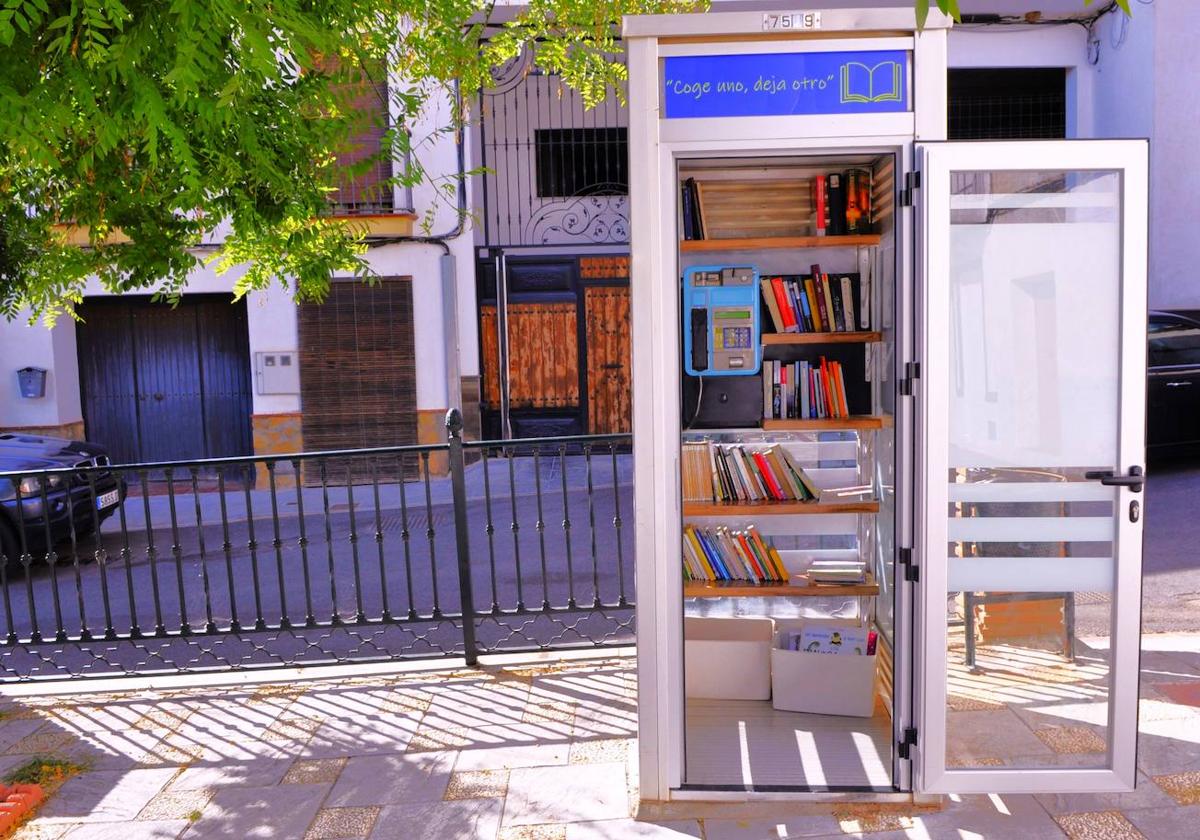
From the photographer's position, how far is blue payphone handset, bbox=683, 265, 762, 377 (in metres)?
4.68

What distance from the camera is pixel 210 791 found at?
4445 millimetres

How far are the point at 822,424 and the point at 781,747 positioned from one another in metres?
1.46

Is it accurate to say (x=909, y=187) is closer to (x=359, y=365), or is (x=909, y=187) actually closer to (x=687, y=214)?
(x=687, y=214)

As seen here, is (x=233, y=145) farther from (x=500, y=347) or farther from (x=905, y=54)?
(x=500, y=347)

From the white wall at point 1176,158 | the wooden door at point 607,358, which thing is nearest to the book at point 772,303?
the wooden door at point 607,358

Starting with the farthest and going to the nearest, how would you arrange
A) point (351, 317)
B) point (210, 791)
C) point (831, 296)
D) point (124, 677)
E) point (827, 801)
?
point (351, 317) < point (124, 677) < point (831, 296) < point (210, 791) < point (827, 801)

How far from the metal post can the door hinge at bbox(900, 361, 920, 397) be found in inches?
105

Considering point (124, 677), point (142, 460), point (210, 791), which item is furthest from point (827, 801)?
point (142, 460)

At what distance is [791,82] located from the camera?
147 inches

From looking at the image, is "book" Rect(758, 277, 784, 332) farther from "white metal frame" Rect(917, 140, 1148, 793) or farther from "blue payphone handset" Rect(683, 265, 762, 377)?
"white metal frame" Rect(917, 140, 1148, 793)

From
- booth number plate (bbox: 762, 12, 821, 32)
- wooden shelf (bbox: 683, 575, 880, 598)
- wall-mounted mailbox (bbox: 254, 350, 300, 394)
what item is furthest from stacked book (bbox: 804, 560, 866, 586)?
wall-mounted mailbox (bbox: 254, 350, 300, 394)

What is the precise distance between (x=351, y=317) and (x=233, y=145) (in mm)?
9498

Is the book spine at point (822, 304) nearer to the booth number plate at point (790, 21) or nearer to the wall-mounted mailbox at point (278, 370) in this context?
the booth number plate at point (790, 21)

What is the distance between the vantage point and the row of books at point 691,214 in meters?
4.65
